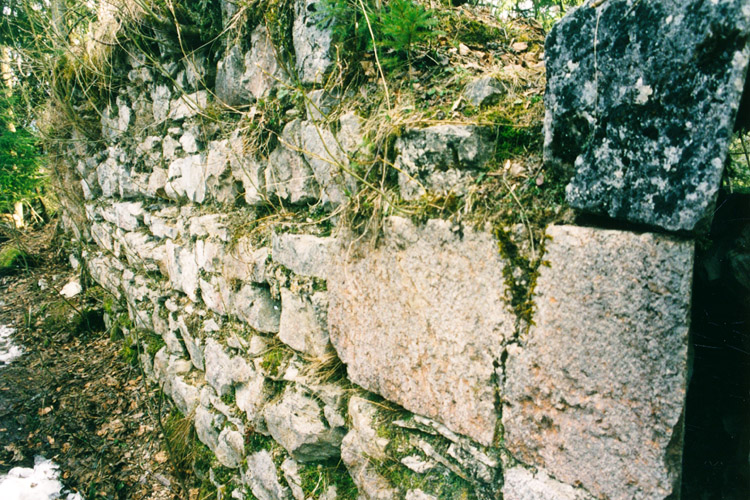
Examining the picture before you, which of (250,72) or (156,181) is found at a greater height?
(250,72)

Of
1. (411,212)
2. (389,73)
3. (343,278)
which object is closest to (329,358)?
(343,278)

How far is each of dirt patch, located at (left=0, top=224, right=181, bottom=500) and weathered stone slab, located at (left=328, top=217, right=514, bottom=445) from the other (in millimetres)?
2035

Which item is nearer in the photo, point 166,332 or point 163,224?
point 163,224

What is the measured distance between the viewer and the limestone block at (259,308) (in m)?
2.02

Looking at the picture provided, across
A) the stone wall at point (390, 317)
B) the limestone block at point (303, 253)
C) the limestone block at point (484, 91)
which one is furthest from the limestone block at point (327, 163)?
the limestone block at point (484, 91)

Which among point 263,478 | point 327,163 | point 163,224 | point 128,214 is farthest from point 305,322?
point 128,214

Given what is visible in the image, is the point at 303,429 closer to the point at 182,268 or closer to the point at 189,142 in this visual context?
the point at 182,268

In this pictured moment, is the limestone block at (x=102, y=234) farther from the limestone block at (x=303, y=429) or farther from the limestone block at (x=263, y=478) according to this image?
the limestone block at (x=303, y=429)

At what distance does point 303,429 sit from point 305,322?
44 centimetres

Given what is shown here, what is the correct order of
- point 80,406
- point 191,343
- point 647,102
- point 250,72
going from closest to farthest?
point 647,102, point 250,72, point 191,343, point 80,406

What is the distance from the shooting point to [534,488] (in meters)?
1.09

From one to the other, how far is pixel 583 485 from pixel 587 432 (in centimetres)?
14

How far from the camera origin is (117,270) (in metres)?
3.86

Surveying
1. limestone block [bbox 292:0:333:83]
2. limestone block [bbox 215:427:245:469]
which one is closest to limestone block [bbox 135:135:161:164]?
limestone block [bbox 292:0:333:83]
